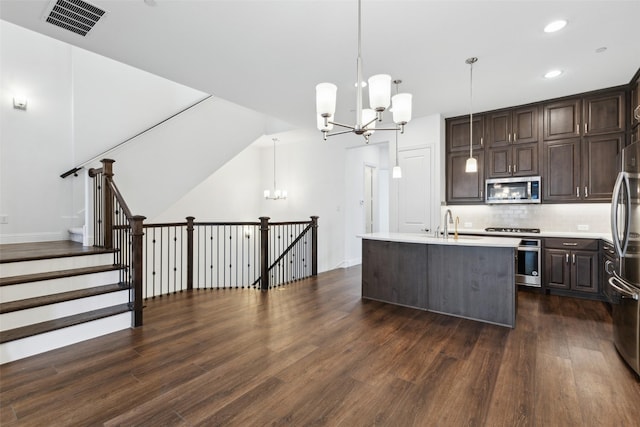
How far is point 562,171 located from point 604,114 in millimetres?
895

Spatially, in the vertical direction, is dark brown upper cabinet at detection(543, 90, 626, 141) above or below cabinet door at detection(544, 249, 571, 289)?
above

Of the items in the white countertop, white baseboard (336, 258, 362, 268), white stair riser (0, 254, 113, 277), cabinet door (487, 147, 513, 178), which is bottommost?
white baseboard (336, 258, 362, 268)

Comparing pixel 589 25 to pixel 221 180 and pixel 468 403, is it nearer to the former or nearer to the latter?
pixel 468 403

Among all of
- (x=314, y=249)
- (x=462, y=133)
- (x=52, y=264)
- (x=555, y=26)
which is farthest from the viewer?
(x=314, y=249)

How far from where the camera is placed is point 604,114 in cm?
427

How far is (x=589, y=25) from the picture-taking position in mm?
2785

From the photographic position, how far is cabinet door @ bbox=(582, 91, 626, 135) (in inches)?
164

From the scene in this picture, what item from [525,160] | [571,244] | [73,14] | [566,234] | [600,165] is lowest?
[571,244]

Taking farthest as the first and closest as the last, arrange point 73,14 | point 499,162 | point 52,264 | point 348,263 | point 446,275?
1. point 348,263
2. point 499,162
3. point 446,275
4. point 52,264
5. point 73,14

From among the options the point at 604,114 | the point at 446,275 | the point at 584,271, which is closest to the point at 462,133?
the point at 604,114

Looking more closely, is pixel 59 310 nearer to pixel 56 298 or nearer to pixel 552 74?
pixel 56 298

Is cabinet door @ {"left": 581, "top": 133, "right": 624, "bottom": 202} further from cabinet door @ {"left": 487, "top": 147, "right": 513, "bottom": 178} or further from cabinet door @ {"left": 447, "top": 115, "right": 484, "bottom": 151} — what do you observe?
cabinet door @ {"left": 447, "top": 115, "right": 484, "bottom": 151}

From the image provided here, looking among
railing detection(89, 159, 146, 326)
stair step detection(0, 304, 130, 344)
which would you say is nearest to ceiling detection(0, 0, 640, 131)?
railing detection(89, 159, 146, 326)

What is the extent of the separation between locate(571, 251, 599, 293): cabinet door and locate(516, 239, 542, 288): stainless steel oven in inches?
15.7
